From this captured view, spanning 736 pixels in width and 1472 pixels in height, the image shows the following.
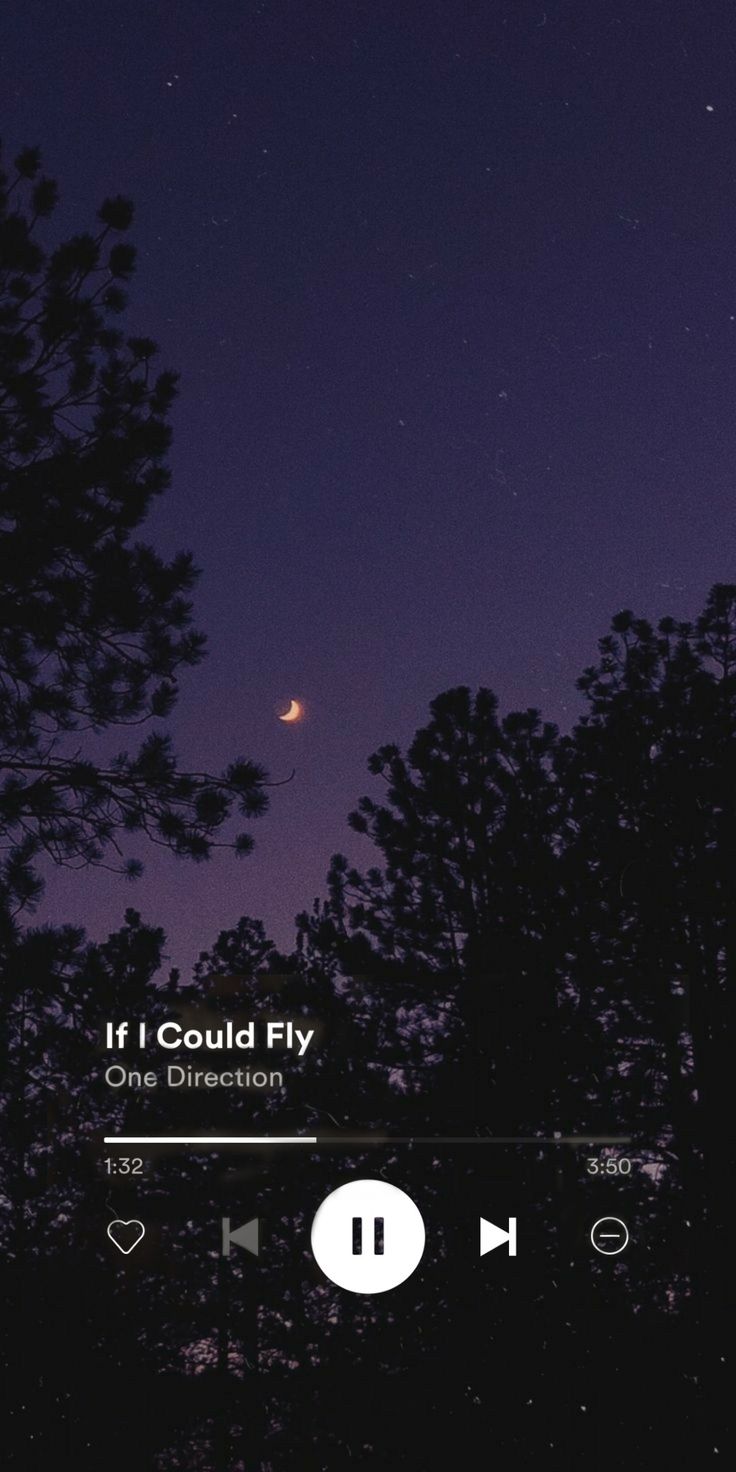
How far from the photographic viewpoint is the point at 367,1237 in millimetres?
4141

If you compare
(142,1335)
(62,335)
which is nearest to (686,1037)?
(62,335)

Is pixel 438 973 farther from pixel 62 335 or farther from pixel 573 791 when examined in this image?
pixel 62 335

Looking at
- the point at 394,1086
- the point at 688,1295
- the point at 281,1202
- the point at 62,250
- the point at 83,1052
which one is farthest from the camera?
the point at 281,1202

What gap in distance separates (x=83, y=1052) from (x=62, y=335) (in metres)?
4.72

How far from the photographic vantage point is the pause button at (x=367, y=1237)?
4.06 metres

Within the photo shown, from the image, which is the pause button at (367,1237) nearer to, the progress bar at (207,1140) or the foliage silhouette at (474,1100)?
the progress bar at (207,1140)

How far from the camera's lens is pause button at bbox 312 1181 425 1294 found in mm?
4062

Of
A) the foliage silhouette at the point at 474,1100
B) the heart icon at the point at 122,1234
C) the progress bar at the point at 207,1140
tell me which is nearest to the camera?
the progress bar at the point at 207,1140

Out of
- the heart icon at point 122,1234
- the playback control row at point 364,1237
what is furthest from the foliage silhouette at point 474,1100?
the playback control row at point 364,1237

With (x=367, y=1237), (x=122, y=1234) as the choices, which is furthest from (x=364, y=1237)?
(x=122, y=1234)

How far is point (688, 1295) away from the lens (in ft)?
27.2

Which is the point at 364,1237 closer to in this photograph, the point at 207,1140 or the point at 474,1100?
the point at 207,1140

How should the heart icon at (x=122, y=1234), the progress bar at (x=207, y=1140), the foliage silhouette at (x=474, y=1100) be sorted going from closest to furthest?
the progress bar at (x=207, y=1140), the heart icon at (x=122, y=1234), the foliage silhouette at (x=474, y=1100)

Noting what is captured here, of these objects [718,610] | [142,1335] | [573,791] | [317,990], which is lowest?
[142,1335]
